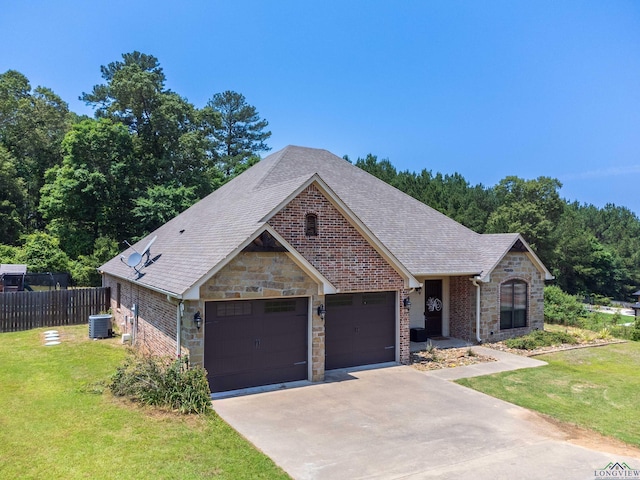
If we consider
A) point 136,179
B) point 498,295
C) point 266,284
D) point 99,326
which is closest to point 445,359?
point 498,295

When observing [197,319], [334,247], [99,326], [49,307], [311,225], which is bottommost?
[99,326]

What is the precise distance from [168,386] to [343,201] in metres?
6.05

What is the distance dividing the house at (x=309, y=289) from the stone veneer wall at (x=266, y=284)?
2 cm

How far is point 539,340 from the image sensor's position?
54.8 feet

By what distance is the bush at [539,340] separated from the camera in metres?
16.1

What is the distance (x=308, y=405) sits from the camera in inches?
380

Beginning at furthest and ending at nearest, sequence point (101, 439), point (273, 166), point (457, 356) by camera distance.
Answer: point (273, 166) → point (457, 356) → point (101, 439)

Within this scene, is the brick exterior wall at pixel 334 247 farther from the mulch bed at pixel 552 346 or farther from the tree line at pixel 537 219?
the tree line at pixel 537 219

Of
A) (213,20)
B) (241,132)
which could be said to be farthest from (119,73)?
(213,20)

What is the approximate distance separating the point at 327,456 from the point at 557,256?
53651 mm

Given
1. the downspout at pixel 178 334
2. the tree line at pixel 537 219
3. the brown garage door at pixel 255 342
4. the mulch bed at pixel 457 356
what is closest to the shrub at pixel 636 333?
the mulch bed at pixel 457 356

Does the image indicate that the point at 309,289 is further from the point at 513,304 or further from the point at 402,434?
the point at 513,304

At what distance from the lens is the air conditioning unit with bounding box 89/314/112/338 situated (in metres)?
16.3

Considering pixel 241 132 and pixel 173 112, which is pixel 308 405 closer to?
pixel 173 112
